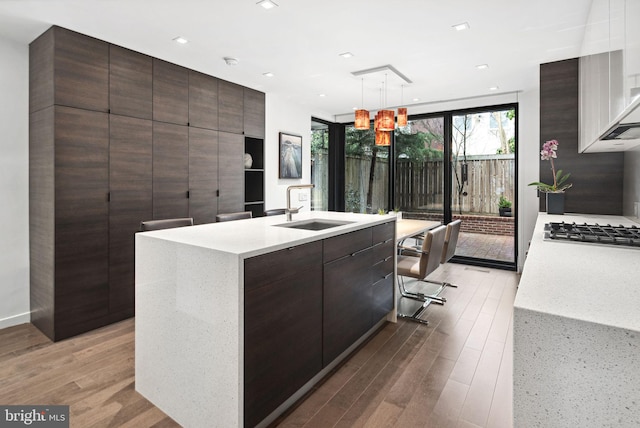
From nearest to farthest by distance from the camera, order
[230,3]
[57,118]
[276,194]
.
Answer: [230,3]
[57,118]
[276,194]

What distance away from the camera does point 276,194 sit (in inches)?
212

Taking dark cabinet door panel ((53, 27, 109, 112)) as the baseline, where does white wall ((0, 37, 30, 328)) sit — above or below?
below

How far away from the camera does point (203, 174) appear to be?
417cm

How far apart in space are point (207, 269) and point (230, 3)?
6.53ft

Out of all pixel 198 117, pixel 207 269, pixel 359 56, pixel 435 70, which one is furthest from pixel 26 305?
pixel 435 70

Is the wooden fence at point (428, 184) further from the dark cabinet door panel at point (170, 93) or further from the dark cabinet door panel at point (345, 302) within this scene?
the dark cabinet door panel at point (345, 302)

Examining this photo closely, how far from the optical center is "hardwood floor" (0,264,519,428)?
197 cm

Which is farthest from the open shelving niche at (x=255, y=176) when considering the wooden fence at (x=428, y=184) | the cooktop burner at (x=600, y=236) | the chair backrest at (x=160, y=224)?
the cooktop burner at (x=600, y=236)

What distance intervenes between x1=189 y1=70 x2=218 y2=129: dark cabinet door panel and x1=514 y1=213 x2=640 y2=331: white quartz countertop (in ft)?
11.8

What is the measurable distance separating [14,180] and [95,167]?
2.49ft

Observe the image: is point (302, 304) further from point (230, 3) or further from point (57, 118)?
point (57, 118)

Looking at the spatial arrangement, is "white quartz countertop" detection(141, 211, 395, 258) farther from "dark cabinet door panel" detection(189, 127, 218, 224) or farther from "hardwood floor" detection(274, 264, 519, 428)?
"dark cabinet door panel" detection(189, 127, 218, 224)

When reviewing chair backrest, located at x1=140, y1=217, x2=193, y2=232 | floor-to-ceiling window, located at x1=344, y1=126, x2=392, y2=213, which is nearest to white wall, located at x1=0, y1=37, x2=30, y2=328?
chair backrest, located at x1=140, y1=217, x2=193, y2=232

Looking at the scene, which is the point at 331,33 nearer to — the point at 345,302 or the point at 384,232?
the point at 384,232
